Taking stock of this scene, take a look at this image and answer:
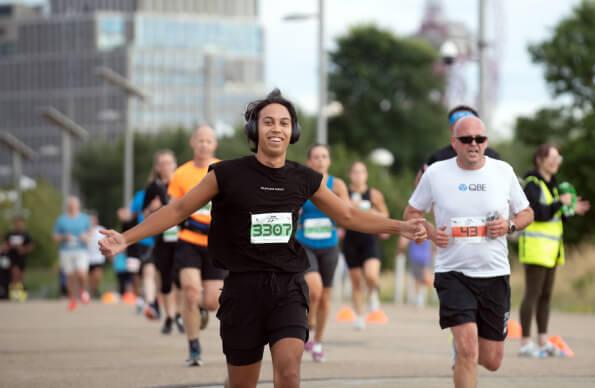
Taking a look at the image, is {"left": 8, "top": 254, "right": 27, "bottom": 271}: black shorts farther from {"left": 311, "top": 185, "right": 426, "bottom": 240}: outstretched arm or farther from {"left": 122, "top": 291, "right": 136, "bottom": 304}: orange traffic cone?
{"left": 311, "top": 185, "right": 426, "bottom": 240}: outstretched arm

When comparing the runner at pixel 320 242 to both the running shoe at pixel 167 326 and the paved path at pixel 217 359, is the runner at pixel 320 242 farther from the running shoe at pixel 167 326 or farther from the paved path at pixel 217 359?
the running shoe at pixel 167 326

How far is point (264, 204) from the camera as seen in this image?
741 centimetres

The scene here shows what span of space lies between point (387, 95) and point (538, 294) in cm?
7245

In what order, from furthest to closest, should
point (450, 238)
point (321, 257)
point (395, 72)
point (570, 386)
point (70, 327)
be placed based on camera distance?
point (395, 72) → point (70, 327) → point (321, 257) → point (570, 386) → point (450, 238)

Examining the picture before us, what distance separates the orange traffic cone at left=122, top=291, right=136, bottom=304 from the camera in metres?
29.4

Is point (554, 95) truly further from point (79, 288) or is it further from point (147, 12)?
point (147, 12)

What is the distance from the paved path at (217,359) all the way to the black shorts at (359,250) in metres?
0.92

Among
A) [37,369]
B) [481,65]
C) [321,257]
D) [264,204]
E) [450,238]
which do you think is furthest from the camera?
[481,65]

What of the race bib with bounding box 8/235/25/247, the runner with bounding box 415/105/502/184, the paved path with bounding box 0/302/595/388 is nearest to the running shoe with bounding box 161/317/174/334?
the paved path with bounding box 0/302/595/388

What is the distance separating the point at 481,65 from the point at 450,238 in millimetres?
14979

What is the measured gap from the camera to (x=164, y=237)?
49.4ft

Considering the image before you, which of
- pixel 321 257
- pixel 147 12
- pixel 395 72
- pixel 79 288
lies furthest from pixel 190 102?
pixel 321 257

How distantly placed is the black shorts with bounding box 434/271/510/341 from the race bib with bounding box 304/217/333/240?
5053mm

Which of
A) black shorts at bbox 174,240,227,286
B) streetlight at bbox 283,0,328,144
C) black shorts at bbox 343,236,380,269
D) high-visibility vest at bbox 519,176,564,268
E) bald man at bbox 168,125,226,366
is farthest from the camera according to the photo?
streetlight at bbox 283,0,328,144
